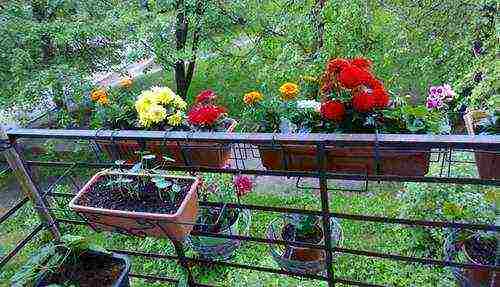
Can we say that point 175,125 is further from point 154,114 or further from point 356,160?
point 356,160

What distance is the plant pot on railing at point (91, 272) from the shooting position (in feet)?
5.25

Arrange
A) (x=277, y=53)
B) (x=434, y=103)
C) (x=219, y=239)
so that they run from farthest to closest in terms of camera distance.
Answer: (x=277, y=53) < (x=434, y=103) < (x=219, y=239)

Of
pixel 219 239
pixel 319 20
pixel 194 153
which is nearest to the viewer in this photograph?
pixel 194 153

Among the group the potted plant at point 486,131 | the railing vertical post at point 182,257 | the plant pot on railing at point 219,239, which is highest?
the potted plant at point 486,131

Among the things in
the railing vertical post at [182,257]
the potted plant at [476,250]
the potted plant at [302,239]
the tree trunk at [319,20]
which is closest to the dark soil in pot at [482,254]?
the potted plant at [476,250]

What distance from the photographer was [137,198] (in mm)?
1435

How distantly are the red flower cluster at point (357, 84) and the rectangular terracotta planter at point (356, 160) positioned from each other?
144 millimetres

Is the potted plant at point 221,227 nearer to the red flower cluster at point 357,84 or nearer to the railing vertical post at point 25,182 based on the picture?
the railing vertical post at point 25,182

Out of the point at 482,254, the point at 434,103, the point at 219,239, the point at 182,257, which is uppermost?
the point at 434,103

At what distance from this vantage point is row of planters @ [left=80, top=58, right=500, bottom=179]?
1.46 m

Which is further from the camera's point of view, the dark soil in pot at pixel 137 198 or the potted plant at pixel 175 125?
the potted plant at pixel 175 125

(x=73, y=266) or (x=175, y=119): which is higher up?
(x=175, y=119)

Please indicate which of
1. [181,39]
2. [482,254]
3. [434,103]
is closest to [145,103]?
[434,103]

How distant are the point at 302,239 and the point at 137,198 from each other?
117 cm
